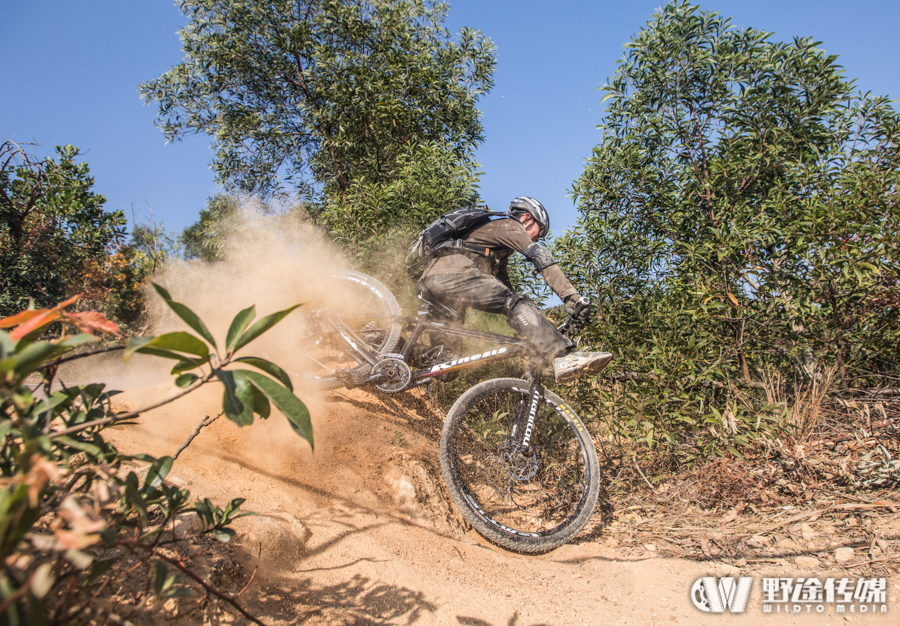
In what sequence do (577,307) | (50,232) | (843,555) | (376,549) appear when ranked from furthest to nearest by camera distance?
(50,232)
(577,307)
(843,555)
(376,549)

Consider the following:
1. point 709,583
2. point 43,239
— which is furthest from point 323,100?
point 709,583

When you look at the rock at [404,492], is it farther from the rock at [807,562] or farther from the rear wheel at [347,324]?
the rock at [807,562]

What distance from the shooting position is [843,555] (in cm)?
265

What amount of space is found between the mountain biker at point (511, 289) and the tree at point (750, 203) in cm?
87

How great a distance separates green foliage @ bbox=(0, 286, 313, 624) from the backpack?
2.55m

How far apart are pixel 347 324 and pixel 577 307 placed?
1996 millimetres

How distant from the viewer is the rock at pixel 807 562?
2645mm

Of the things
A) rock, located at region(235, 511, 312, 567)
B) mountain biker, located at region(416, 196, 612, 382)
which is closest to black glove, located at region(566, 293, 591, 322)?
mountain biker, located at region(416, 196, 612, 382)

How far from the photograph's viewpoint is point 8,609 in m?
0.66

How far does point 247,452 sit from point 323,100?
15.9 feet

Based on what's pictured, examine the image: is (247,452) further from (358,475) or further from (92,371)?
(92,371)

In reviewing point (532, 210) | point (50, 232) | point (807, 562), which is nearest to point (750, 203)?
point (532, 210)

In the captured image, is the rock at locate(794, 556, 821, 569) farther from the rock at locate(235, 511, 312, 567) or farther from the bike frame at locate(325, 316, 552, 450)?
the rock at locate(235, 511, 312, 567)

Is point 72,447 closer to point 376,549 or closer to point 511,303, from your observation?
point 376,549
